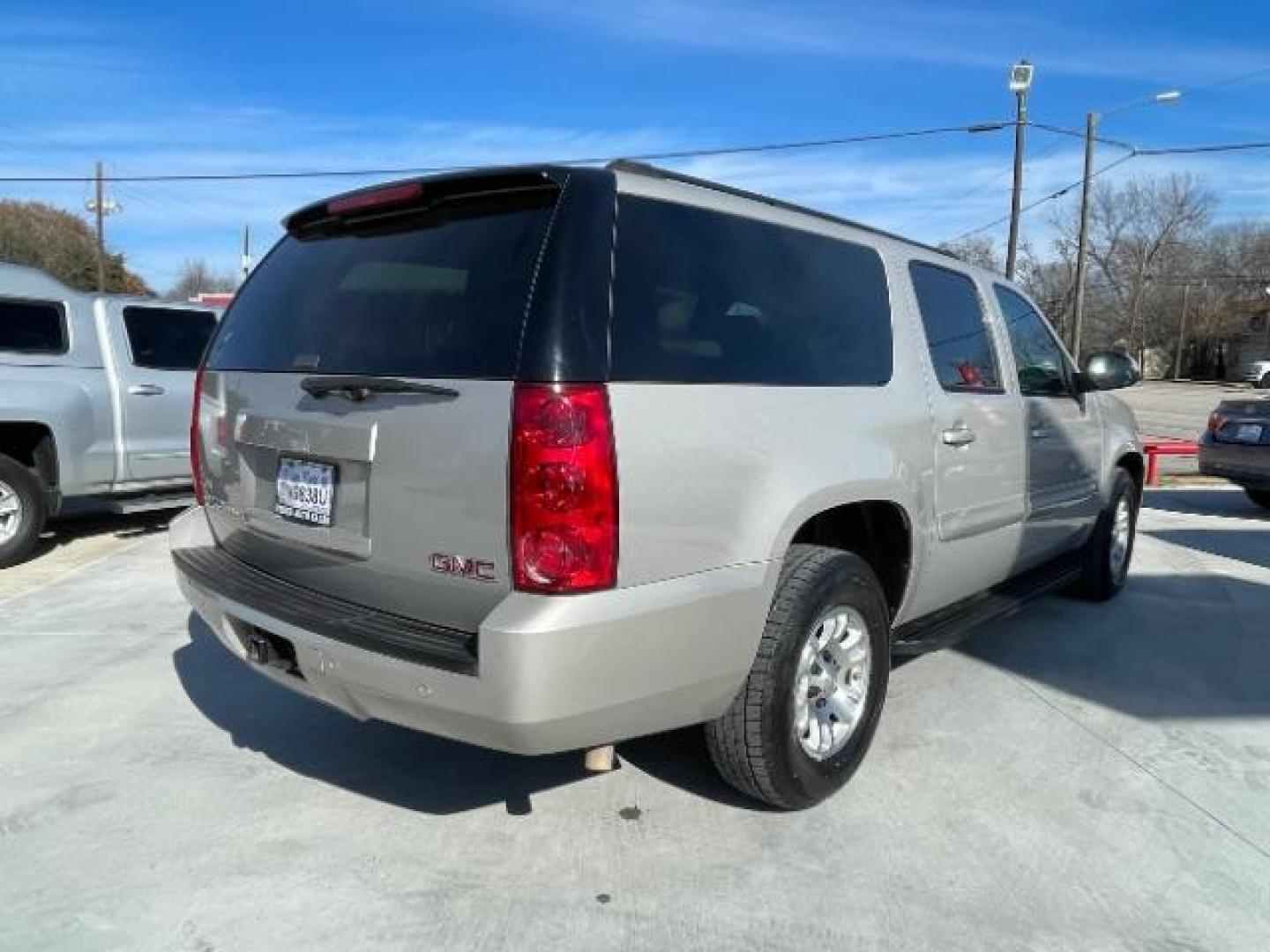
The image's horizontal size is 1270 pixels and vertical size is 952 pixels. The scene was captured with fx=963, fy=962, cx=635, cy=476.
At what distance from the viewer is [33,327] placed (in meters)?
6.84

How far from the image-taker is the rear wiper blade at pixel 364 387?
2.43m

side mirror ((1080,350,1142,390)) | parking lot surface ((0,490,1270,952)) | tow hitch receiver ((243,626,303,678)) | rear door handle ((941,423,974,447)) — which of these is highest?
side mirror ((1080,350,1142,390))

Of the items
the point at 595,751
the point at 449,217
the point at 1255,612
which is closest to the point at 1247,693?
the point at 1255,612

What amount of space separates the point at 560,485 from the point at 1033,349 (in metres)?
3.30

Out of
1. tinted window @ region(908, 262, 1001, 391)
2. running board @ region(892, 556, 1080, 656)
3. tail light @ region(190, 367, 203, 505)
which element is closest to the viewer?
tail light @ region(190, 367, 203, 505)

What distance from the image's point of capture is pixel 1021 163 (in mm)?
22594

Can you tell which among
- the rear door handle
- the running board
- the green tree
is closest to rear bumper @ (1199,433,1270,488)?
the running board

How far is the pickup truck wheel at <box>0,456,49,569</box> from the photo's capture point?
6430mm

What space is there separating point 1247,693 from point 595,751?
10.3ft

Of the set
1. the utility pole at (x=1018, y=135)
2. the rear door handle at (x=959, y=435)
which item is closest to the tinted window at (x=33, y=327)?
the rear door handle at (x=959, y=435)

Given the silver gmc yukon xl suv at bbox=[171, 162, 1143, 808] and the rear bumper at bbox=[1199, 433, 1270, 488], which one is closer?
the silver gmc yukon xl suv at bbox=[171, 162, 1143, 808]

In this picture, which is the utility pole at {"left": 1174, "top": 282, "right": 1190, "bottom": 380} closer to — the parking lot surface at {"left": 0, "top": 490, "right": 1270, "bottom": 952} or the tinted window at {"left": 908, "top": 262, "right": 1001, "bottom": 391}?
the parking lot surface at {"left": 0, "top": 490, "right": 1270, "bottom": 952}

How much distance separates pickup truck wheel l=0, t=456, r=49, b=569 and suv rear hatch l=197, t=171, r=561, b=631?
4.18 m

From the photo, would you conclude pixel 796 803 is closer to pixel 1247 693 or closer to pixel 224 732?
pixel 224 732
